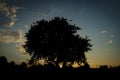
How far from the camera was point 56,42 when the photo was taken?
172ft

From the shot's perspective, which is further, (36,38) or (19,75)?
(36,38)

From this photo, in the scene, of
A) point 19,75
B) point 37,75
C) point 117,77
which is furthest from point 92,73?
point 19,75


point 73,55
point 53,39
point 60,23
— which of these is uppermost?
point 60,23

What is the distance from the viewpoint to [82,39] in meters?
55.4

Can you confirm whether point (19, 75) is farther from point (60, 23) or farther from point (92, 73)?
point (60, 23)

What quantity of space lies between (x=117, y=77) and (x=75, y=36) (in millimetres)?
33213

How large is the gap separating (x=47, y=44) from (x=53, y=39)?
1.92 m

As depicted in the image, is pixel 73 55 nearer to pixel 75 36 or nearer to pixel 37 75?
pixel 75 36

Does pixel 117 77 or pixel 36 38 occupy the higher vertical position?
pixel 36 38

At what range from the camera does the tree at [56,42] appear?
52906mm

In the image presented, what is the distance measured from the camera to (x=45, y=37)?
53750mm

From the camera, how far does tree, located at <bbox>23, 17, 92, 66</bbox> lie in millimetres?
52906

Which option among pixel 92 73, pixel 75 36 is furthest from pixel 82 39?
pixel 92 73

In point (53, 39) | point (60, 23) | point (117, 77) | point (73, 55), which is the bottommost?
point (117, 77)
